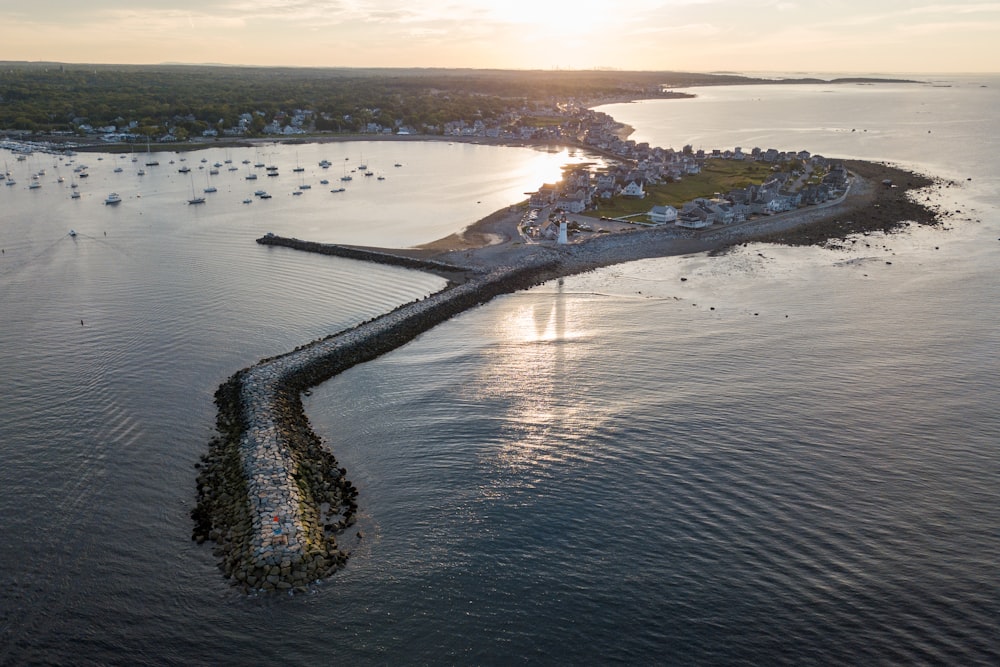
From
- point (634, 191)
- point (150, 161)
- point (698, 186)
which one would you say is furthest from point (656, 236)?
point (150, 161)

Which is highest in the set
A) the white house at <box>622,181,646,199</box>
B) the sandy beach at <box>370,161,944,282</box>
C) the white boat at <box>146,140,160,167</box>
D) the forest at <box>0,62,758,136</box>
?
the forest at <box>0,62,758,136</box>

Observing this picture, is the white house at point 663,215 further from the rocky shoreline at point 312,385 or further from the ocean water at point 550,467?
the ocean water at point 550,467

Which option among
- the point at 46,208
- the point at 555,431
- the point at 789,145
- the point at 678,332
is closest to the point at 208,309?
the point at 555,431

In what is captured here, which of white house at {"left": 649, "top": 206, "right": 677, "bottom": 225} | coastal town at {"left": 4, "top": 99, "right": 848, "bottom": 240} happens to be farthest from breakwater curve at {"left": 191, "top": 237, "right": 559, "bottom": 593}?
white house at {"left": 649, "top": 206, "right": 677, "bottom": 225}

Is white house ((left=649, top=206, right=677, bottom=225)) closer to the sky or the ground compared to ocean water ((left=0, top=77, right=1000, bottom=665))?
closer to the sky

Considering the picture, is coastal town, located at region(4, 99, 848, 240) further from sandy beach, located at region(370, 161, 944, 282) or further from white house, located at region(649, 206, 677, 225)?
sandy beach, located at region(370, 161, 944, 282)

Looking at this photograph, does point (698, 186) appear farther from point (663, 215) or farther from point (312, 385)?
point (312, 385)
